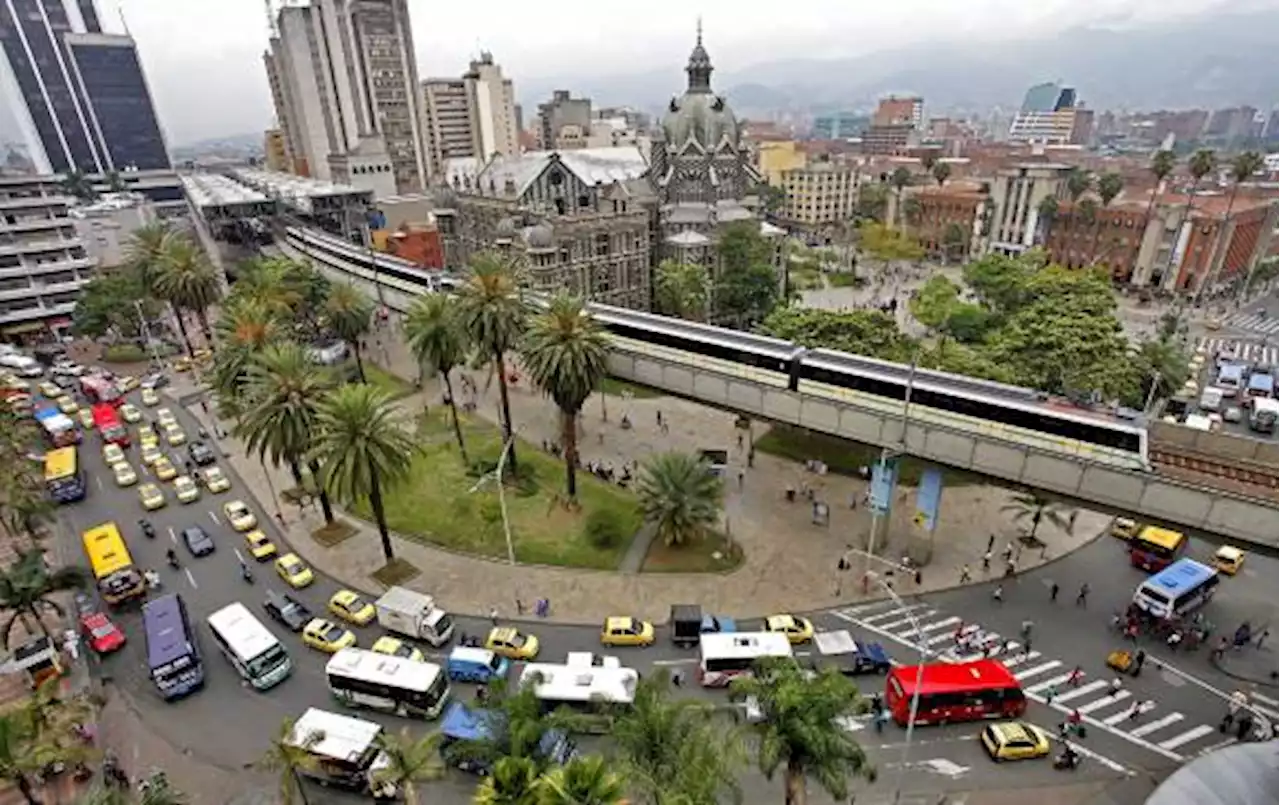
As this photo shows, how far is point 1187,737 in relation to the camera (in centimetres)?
3159

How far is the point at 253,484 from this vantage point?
56.1 m

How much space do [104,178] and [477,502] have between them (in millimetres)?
202220

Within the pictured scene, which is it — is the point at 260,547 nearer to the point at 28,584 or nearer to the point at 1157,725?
the point at 28,584

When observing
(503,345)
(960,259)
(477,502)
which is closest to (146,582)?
(477,502)

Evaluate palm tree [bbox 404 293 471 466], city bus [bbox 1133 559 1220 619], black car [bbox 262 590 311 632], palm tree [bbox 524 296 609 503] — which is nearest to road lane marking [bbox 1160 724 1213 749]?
city bus [bbox 1133 559 1220 619]

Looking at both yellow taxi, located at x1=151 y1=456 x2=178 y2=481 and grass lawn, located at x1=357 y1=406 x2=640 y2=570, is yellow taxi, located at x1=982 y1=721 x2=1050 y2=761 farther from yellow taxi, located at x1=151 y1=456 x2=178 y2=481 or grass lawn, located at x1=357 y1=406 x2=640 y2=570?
yellow taxi, located at x1=151 y1=456 x2=178 y2=481

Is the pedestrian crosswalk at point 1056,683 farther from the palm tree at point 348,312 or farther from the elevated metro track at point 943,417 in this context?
the palm tree at point 348,312

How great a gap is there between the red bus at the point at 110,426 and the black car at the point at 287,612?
36.6 metres

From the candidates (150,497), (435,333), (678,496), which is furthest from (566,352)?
(150,497)

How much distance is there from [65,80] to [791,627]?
253603 mm

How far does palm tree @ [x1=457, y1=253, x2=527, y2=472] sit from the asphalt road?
19.8 meters

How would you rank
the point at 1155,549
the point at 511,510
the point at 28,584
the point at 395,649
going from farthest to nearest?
the point at 511,510 < the point at 1155,549 < the point at 395,649 < the point at 28,584

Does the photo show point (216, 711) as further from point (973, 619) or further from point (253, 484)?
point (973, 619)

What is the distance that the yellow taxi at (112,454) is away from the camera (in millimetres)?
59244
